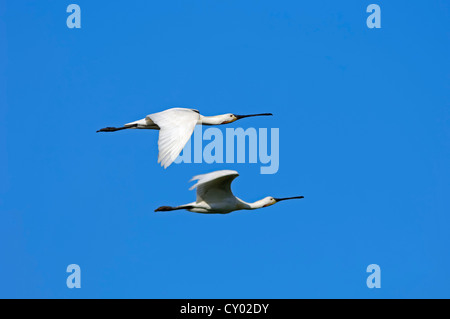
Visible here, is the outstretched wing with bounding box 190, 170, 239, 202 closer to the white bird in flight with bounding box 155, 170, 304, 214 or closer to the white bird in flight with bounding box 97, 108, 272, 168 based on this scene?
the white bird in flight with bounding box 155, 170, 304, 214

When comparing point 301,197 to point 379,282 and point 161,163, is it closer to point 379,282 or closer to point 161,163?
point 379,282

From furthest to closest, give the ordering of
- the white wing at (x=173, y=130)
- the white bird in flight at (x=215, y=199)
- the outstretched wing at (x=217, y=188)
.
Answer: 1. the white bird in flight at (x=215, y=199)
2. the outstretched wing at (x=217, y=188)
3. the white wing at (x=173, y=130)

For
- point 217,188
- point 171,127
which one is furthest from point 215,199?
point 171,127

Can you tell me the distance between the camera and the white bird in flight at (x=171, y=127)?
1648cm

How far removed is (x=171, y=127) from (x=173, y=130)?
19cm

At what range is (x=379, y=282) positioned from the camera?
76.5 ft

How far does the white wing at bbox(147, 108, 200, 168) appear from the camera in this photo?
16438 mm

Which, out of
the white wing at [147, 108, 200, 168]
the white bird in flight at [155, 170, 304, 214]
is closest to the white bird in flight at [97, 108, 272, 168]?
the white wing at [147, 108, 200, 168]

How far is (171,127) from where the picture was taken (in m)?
17.7

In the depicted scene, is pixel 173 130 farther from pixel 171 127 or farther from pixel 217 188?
pixel 217 188

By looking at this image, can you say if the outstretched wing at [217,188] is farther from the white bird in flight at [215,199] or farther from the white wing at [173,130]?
the white wing at [173,130]

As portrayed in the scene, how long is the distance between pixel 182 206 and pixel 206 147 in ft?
7.82

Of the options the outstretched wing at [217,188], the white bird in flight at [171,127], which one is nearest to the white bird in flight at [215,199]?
the outstretched wing at [217,188]
